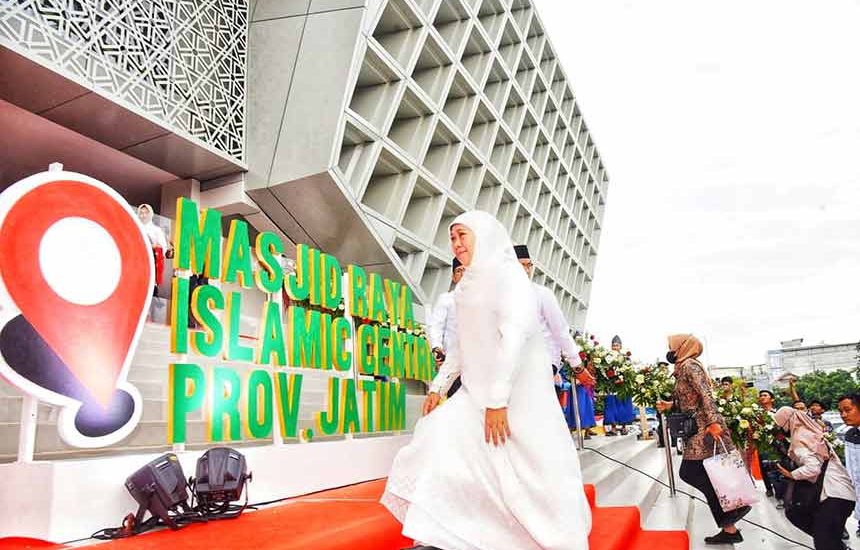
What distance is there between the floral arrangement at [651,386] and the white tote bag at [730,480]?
2.53 meters

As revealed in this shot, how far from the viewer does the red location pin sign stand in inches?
138

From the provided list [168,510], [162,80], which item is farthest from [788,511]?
[162,80]

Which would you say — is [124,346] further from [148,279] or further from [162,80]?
[162,80]

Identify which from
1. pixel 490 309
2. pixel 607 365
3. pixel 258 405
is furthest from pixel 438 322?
pixel 607 365

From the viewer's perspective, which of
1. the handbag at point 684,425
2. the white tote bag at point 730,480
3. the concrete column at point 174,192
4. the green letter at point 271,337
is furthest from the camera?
the concrete column at point 174,192

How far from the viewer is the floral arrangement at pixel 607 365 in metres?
7.98

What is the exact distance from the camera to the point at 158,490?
144 inches

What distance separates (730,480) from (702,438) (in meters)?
0.35

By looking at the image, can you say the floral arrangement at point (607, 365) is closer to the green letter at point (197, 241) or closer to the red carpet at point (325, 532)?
the red carpet at point (325, 532)

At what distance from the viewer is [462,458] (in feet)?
8.70

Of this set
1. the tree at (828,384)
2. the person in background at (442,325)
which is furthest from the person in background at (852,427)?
the tree at (828,384)

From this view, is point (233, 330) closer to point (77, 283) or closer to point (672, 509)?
point (77, 283)

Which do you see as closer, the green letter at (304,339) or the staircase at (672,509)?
Answer: the staircase at (672,509)

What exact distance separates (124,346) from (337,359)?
8.88 feet
